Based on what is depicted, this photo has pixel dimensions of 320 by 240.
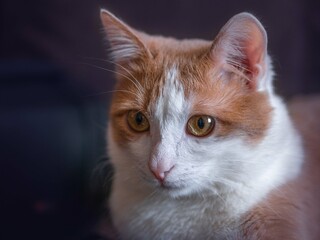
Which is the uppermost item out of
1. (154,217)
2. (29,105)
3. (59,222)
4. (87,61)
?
(87,61)

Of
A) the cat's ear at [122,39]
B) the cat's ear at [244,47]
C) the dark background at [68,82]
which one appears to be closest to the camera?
the cat's ear at [244,47]

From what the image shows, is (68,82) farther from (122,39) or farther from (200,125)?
(200,125)

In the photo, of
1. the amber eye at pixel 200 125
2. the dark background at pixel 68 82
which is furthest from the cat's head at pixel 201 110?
the dark background at pixel 68 82

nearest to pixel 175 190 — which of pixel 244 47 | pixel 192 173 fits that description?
pixel 192 173

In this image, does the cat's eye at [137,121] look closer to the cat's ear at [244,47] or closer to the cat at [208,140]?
the cat at [208,140]

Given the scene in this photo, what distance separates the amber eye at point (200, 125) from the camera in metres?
0.94

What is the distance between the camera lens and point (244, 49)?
94cm

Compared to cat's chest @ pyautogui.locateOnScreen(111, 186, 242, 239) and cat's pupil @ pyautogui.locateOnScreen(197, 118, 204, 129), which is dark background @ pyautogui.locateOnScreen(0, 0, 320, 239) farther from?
cat's pupil @ pyautogui.locateOnScreen(197, 118, 204, 129)

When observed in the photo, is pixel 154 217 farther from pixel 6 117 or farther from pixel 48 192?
pixel 6 117

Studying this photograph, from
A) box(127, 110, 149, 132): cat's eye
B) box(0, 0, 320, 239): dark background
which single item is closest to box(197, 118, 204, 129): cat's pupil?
box(127, 110, 149, 132): cat's eye

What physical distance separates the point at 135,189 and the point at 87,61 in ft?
1.72

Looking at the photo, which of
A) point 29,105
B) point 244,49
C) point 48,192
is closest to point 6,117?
point 29,105

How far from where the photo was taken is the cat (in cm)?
93

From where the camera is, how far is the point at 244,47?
37.0 inches
